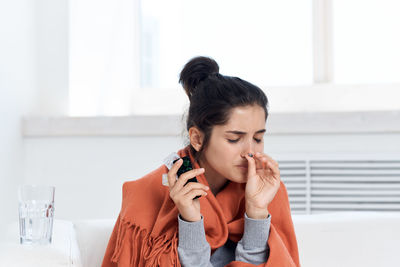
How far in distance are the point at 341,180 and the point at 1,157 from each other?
4.57 ft

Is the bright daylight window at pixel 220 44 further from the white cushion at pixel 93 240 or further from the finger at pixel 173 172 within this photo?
the finger at pixel 173 172

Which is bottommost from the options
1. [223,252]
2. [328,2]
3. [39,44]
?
[223,252]

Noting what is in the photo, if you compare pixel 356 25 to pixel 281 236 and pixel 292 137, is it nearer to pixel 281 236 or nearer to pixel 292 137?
pixel 292 137

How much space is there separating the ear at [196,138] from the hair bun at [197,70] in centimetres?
14

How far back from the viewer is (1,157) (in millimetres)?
2027

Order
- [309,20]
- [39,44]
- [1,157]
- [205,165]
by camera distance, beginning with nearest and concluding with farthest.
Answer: [205,165], [1,157], [39,44], [309,20]

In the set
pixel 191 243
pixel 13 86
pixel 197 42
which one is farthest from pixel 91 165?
pixel 191 243

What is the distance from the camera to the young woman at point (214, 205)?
1172mm

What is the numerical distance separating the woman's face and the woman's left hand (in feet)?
0.08

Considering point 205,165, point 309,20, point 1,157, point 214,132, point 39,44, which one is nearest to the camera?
point 214,132

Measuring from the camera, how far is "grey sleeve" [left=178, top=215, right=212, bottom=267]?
116cm

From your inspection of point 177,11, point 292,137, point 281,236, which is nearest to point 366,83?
point 292,137

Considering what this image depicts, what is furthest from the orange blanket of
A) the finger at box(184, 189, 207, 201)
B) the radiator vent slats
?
the radiator vent slats

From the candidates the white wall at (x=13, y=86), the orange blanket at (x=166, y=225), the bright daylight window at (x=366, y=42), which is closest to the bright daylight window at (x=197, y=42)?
the bright daylight window at (x=366, y=42)
